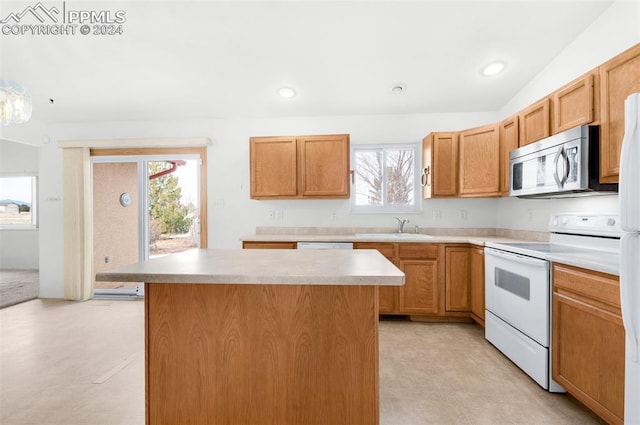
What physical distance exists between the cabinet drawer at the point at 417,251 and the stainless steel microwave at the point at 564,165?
96 centimetres

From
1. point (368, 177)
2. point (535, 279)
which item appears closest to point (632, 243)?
point (535, 279)

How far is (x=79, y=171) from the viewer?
12.5ft

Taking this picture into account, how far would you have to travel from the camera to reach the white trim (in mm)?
3676

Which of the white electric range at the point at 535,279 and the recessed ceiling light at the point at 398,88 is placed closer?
the white electric range at the point at 535,279

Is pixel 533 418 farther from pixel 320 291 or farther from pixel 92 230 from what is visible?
pixel 92 230

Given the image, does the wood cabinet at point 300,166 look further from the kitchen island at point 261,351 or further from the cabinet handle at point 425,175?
the kitchen island at point 261,351

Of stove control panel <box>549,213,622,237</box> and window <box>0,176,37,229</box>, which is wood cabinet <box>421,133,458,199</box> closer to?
stove control panel <box>549,213,622,237</box>

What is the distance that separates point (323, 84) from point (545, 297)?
2713mm

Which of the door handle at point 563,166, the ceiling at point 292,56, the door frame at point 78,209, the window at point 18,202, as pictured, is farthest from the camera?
the window at point 18,202

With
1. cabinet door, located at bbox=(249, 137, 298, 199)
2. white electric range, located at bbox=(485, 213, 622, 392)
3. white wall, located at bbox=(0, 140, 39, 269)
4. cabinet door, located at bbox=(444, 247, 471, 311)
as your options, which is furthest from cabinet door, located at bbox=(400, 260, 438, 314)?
white wall, located at bbox=(0, 140, 39, 269)

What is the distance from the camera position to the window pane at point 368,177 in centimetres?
370

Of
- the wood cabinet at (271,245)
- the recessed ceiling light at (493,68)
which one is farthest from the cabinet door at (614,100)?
the wood cabinet at (271,245)

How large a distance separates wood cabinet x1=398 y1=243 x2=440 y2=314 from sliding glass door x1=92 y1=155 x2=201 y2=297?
8.86 feet

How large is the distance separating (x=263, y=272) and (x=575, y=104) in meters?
2.38
